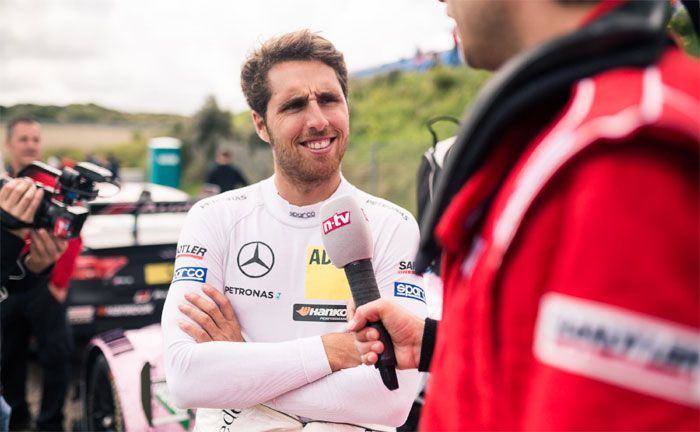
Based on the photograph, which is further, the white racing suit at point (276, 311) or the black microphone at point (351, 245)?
the white racing suit at point (276, 311)

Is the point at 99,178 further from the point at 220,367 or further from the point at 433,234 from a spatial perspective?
the point at 433,234

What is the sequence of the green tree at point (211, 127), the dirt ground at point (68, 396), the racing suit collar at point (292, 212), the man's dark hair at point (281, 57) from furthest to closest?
the green tree at point (211, 127) < the dirt ground at point (68, 396) < the man's dark hair at point (281, 57) < the racing suit collar at point (292, 212)

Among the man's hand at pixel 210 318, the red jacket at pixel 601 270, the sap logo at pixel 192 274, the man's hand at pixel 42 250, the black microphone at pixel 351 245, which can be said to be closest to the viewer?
the red jacket at pixel 601 270

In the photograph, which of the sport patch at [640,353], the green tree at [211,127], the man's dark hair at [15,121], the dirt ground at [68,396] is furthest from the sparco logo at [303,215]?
the green tree at [211,127]

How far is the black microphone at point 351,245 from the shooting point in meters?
1.83

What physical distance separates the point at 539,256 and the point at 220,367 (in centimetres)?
165

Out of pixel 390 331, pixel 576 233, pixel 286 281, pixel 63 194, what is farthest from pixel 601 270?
pixel 63 194

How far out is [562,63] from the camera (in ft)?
2.70

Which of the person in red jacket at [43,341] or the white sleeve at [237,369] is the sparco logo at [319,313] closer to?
the white sleeve at [237,369]

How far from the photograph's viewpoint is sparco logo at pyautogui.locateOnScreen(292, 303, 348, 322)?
96.6 inches

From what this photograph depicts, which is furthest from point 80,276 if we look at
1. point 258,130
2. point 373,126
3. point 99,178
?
point 373,126

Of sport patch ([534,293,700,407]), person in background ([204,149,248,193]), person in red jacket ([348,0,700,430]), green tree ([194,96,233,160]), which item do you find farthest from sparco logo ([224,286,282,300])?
green tree ([194,96,233,160])

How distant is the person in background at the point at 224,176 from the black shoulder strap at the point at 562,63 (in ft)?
38.2

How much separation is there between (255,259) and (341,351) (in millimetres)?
530
